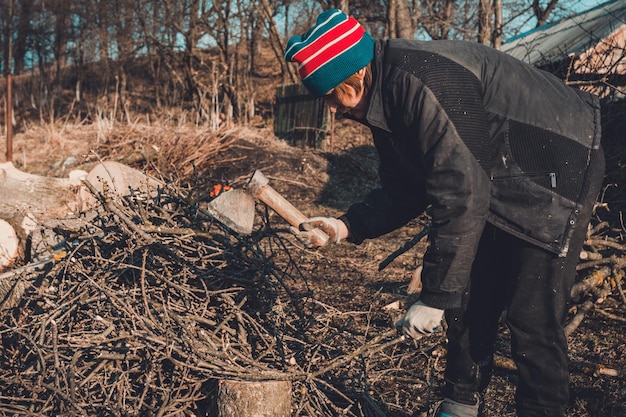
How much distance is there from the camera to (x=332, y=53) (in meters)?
1.96

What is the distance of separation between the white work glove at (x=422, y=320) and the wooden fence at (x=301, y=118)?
27.8 feet

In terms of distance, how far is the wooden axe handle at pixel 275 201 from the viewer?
8.16ft

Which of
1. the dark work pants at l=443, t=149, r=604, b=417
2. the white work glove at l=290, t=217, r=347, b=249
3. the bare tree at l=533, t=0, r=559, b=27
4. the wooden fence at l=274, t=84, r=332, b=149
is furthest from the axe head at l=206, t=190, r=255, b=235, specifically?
the bare tree at l=533, t=0, r=559, b=27

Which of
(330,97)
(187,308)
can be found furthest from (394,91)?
(187,308)

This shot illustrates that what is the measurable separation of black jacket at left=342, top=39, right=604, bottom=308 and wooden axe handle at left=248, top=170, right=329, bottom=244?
51 cm

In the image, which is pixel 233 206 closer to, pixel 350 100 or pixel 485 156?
pixel 350 100

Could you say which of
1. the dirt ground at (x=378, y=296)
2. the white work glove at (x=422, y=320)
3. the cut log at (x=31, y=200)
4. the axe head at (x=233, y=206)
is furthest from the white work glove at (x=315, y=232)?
the cut log at (x=31, y=200)

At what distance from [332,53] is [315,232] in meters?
0.75

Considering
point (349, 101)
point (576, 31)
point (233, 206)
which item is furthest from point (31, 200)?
point (576, 31)

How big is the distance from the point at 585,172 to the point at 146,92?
19.0 metres

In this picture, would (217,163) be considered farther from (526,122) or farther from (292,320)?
(526,122)

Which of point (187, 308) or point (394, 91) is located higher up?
point (394, 91)

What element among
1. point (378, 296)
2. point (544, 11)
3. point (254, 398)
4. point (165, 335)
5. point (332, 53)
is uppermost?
point (544, 11)

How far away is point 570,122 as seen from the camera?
2062mm
